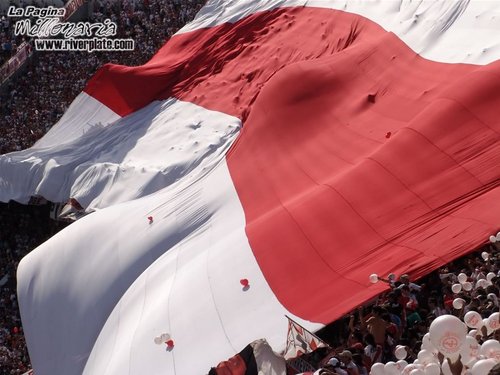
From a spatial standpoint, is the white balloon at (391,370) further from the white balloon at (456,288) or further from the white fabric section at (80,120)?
the white fabric section at (80,120)

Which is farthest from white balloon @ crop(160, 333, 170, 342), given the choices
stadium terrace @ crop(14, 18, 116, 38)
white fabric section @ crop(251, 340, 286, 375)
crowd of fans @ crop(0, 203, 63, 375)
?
stadium terrace @ crop(14, 18, 116, 38)

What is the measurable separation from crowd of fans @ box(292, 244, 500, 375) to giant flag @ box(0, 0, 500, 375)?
0.14 meters

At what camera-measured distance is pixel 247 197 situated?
711 cm

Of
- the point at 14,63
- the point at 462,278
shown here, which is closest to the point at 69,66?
the point at 14,63

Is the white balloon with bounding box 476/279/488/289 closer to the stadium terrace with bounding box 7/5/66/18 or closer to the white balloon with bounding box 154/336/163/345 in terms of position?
the white balloon with bounding box 154/336/163/345

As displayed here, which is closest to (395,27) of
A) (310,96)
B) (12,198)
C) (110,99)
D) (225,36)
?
(310,96)

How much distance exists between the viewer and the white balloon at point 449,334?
115 inches

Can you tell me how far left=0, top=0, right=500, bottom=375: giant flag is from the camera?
17.9ft

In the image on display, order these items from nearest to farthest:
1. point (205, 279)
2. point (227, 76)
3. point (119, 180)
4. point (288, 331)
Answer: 1. point (288, 331)
2. point (205, 279)
3. point (119, 180)
4. point (227, 76)

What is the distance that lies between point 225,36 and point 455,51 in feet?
13.6

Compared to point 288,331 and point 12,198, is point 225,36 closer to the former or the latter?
point 12,198

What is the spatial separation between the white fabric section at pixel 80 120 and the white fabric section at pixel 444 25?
11.1 ft

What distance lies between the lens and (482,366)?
111 inches

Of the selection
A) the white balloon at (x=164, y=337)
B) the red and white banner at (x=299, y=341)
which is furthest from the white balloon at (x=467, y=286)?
the white balloon at (x=164, y=337)
